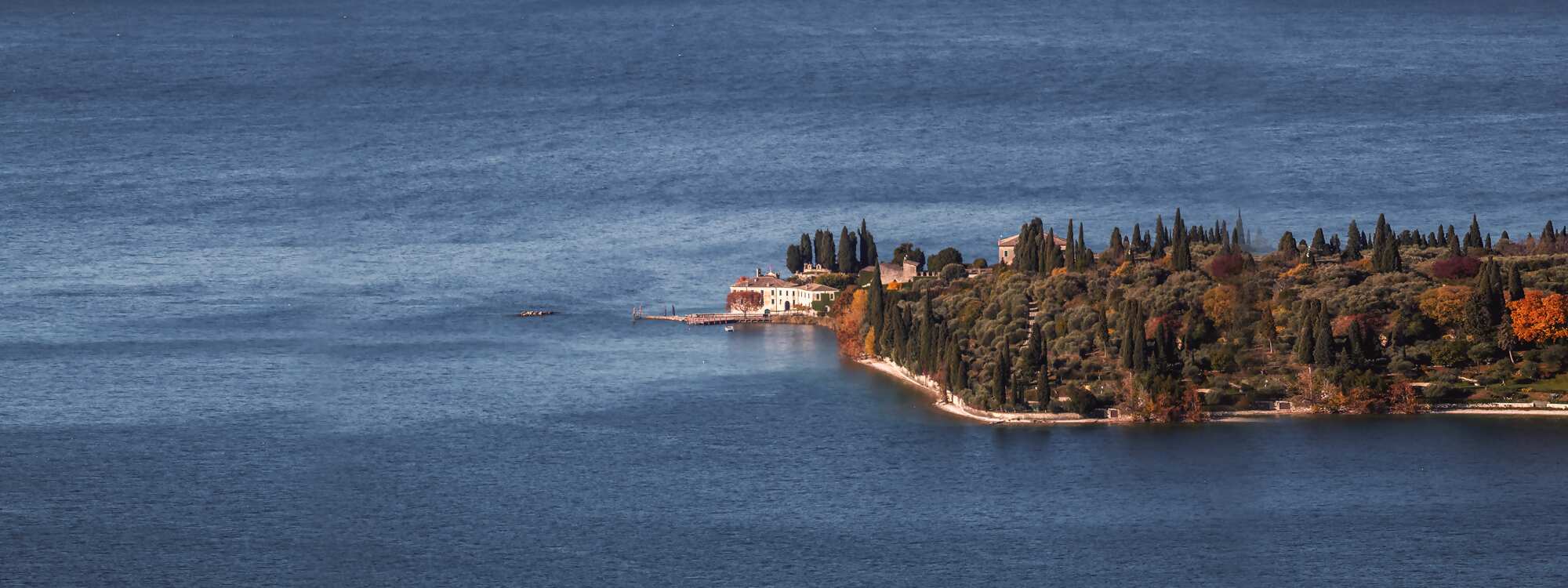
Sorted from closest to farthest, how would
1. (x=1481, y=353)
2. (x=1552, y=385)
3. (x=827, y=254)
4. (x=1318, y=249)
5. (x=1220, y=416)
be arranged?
(x=1220, y=416) < (x=1552, y=385) < (x=1481, y=353) < (x=1318, y=249) < (x=827, y=254)

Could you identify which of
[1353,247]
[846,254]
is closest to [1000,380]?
[1353,247]

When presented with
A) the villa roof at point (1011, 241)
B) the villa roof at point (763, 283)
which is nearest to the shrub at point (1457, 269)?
the villa roof at point (1011, 241)

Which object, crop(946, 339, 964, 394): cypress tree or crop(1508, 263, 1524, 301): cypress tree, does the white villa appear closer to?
crop(946, 339, 964, 394): cypress tree

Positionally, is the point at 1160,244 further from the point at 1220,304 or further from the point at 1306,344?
the point at 1306,344

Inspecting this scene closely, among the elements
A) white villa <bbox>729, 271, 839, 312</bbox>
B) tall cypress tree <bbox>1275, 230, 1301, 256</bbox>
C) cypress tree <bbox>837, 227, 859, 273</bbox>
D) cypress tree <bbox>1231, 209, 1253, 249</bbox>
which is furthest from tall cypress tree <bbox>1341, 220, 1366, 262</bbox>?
cypress tree <bbox>837, 227, 859, 273</bbox>

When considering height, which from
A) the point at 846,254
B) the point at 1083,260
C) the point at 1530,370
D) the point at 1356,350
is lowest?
the point at 1530,370

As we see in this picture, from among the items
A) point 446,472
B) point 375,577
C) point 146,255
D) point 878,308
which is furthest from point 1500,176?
point 375,577

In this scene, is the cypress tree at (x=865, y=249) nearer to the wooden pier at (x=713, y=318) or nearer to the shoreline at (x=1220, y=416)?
the wooden pier at (x=713, y=318)
